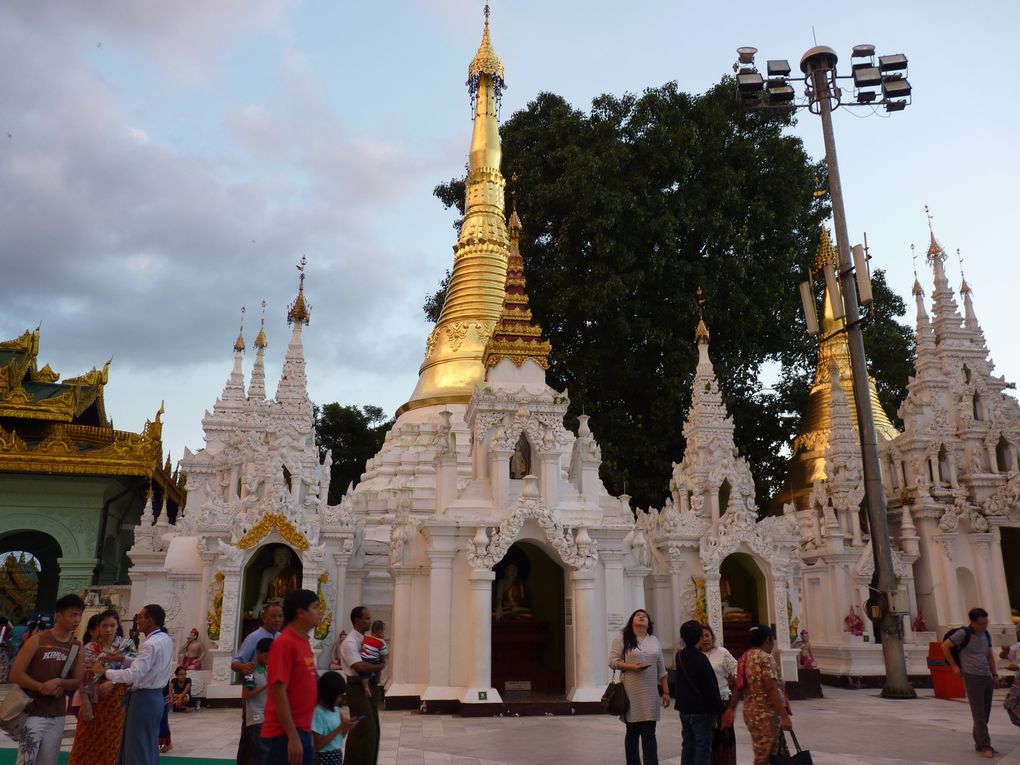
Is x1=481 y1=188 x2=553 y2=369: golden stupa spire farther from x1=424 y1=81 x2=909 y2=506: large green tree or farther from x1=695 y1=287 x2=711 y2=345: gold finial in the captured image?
x1=424 y1=81 x2=909 y2=506: large green tree

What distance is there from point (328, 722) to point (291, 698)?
728mm

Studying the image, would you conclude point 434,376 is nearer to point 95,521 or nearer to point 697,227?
point 697,227

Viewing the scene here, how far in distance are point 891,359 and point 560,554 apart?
75.2ft

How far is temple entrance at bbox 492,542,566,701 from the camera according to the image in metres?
14.3

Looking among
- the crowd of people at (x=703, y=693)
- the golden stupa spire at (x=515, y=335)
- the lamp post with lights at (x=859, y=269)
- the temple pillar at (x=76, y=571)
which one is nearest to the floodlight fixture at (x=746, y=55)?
the lamp post with lights at (x=859, y=269)

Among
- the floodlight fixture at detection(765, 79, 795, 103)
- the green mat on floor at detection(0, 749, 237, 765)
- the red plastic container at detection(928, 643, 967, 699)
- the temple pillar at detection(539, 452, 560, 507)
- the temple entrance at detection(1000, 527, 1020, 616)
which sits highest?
the floodlight fixture at detection(765, 79, 795, 103)

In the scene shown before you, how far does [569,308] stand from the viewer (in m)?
24.4

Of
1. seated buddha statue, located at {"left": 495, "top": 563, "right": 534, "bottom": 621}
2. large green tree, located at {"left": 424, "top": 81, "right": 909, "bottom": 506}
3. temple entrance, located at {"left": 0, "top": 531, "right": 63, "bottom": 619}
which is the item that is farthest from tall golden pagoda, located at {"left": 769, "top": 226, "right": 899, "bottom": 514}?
temple entrance, located at {"left": 0, "top": 531, "right": 63, "bottom": 619}

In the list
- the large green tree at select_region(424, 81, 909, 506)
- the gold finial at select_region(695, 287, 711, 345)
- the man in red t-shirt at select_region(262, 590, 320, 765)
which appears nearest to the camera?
the man in red t-shirt at select_region(262, 590, 320, 765)

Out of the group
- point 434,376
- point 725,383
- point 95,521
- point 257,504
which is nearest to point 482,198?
point 434,376

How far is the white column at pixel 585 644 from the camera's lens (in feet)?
42.0

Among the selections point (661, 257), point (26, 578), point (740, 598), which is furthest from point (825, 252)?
point (26, 578)

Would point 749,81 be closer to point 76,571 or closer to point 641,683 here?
point 641,683

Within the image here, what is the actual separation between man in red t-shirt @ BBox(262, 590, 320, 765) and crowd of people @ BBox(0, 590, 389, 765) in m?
0.01
